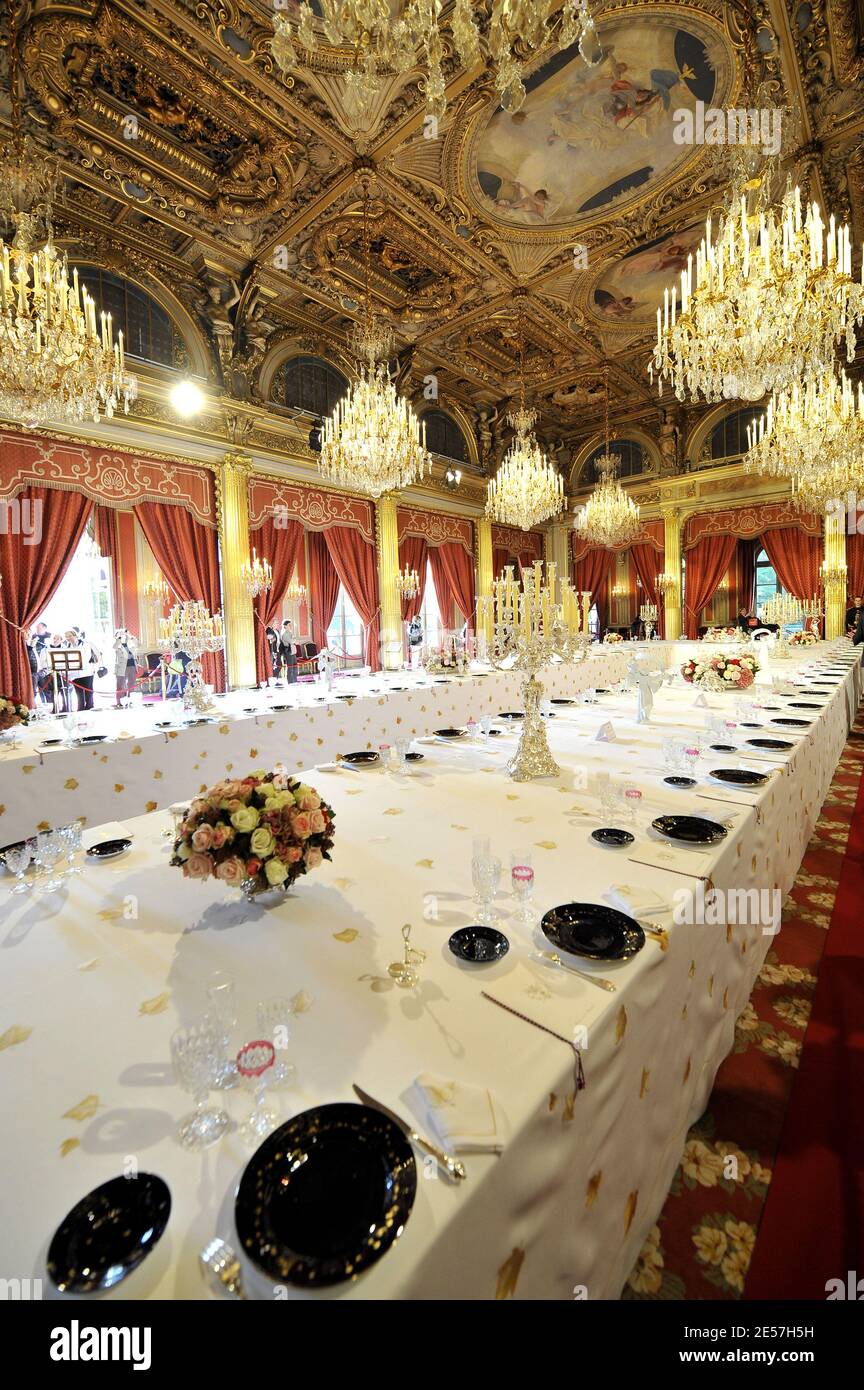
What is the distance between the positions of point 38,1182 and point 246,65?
6.79m

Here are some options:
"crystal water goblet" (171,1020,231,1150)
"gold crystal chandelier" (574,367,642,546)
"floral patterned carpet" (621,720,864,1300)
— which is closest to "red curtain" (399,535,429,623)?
"gold crystal chandelier" (574,367,642,546)

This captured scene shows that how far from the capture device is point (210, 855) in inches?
58.4

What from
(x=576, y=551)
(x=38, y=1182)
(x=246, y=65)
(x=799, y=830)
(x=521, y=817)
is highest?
(x=246, y=65)

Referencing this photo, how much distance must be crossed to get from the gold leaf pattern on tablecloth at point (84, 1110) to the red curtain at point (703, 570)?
14.2 m

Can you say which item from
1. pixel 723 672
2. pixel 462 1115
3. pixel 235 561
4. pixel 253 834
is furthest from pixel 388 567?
pixel 462 1115

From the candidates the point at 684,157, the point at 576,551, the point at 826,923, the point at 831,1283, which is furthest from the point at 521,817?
the point at 576,551

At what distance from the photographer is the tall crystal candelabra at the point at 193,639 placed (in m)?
4.56

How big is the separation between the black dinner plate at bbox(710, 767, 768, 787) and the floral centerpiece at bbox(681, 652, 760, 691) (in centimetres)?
257

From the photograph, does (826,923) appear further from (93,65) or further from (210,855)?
(93,65)

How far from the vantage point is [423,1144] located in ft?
2.89

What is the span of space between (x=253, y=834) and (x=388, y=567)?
9.37 m

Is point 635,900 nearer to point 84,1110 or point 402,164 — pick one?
point 84,1110

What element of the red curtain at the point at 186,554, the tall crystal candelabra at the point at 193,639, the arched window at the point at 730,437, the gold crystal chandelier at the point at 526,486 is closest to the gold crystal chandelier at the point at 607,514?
the gold crystal chandelier at the point at 526,486

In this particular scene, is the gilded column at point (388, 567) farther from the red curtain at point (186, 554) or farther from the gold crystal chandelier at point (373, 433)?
the gold crystal chandelier at point (373, 433)
